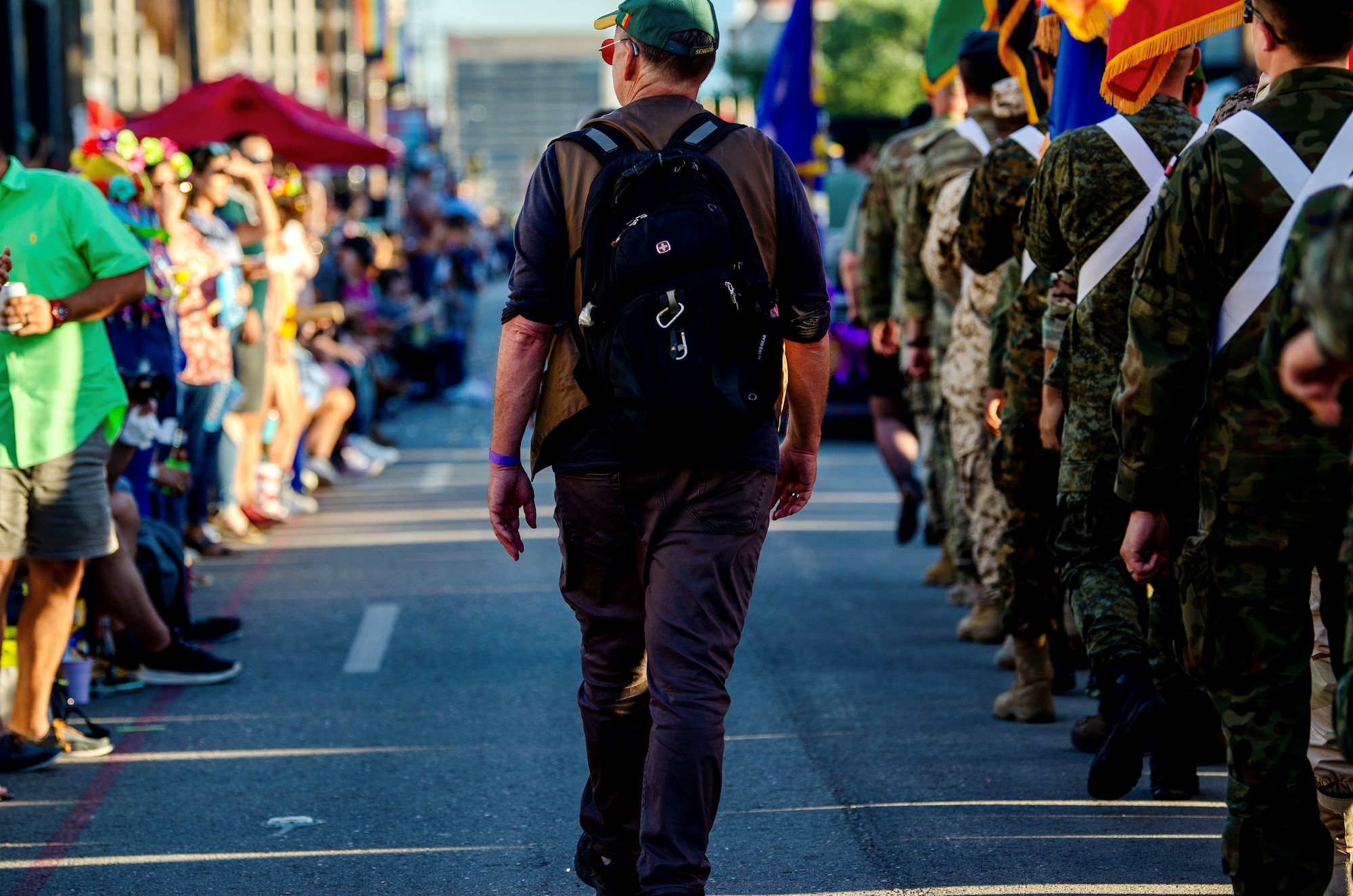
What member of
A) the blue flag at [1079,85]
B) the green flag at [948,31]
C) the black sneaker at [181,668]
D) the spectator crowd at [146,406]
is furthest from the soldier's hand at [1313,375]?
the green flag at [948,31]

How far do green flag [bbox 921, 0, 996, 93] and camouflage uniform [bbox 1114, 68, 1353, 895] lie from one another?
17.8 ft

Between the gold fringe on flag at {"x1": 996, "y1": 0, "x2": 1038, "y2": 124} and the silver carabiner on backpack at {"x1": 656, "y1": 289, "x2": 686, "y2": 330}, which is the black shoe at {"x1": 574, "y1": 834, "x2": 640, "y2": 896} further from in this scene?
the gold fringe on flag at {"x1": 996, "y1": 0, "x2": 1038, "y2": 124}

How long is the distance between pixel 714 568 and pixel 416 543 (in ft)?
24.0

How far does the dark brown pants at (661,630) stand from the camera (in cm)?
382

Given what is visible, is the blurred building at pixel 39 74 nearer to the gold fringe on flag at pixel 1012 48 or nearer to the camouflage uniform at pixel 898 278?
the camouflage uniform at pixel 898 278

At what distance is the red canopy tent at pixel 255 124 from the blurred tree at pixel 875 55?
52.5 m

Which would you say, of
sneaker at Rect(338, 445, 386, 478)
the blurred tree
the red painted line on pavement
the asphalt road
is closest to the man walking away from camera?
the asphalt road

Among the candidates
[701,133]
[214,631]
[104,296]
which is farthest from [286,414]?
[701,133]

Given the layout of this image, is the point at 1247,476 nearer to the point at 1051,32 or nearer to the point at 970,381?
the point at 1051,32

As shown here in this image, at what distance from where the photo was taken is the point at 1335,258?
2.45 metres

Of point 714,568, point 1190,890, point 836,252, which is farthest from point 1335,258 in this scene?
point 836,252

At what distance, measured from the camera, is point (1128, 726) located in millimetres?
4863

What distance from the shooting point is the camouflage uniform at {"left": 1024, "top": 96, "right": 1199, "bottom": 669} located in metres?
4.90

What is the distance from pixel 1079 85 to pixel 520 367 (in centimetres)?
282
